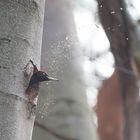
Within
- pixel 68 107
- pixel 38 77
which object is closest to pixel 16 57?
pixel 38 77

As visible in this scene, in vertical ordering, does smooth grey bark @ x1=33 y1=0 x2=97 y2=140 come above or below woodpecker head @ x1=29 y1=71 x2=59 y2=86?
below

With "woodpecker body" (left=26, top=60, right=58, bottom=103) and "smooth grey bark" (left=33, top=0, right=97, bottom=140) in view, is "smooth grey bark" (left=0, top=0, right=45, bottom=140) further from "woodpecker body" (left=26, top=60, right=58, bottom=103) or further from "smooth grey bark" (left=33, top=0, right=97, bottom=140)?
"smooth grey bark" (left=33, top=0, right=97, bottom=140)

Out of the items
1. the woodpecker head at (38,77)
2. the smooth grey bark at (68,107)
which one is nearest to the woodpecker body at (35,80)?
the woodpecker head at (38,77)

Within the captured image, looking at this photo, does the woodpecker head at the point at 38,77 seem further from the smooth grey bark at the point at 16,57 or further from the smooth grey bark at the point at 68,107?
the smooth grey bark at the point at 68,107

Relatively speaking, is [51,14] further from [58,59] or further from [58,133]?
[58,59]

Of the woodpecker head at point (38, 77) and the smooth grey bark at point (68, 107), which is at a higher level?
the woodpecker head at point (38, 77)

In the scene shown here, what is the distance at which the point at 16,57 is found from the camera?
0.38 metres

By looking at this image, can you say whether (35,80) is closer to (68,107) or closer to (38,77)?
(38,77)

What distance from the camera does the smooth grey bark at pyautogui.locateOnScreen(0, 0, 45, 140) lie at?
1.18ft

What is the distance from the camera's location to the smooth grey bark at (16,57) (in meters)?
0.36

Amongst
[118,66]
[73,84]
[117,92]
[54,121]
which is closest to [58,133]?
[54,121]

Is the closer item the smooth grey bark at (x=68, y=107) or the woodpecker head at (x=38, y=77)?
the woodpecker head at (x=38, y=77)

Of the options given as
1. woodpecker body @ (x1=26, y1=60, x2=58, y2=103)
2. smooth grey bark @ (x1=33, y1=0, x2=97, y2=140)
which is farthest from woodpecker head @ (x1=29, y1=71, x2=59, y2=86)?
smooth grey bark @ (x1=33, y1=0, x2=97, y2=140)

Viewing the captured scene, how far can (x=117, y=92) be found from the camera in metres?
1.85
